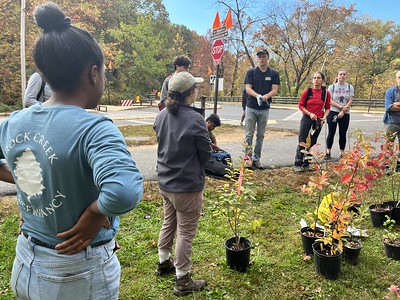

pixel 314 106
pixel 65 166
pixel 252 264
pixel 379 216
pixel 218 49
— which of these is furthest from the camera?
pixel 218 49

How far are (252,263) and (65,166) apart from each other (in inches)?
89.9

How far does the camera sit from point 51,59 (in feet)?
3.67

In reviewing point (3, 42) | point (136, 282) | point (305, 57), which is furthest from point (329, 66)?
point (136, 282)

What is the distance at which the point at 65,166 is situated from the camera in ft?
3.51

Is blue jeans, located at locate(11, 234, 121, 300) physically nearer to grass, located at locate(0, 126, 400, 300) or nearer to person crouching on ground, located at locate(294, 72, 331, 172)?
grass, located at locate(0, 126, 400, 300)

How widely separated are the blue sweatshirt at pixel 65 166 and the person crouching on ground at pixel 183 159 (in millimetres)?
1207

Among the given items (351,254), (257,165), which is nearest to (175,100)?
(351,254)

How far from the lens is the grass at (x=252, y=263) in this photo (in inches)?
100

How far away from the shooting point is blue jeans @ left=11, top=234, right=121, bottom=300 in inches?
45.3

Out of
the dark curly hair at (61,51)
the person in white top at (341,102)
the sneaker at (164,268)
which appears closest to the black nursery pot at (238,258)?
the sneaker at (164,268)

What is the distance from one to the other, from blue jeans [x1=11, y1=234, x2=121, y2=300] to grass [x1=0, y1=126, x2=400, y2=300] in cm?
142

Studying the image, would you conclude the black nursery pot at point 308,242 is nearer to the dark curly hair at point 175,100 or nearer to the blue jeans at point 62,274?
the dark curly hair at point 175,100

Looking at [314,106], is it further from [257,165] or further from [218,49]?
[218,49]

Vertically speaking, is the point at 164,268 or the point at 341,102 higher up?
the point at 341,102
